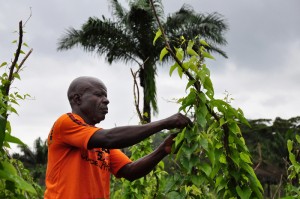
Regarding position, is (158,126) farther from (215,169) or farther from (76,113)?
(76,113)

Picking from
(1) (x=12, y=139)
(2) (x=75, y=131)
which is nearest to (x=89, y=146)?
(2) (x=75, y=131)

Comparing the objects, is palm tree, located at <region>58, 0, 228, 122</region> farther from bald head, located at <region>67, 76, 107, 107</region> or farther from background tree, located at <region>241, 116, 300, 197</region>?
bald head, located at <region>67, 76, 107, 107</region>

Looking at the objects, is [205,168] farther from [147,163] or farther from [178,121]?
[147,163]

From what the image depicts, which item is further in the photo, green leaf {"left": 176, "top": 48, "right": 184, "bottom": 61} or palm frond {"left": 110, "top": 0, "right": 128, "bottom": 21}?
palm frond {"left": 110, "top": 0, "right": 128, "bottom": 21}

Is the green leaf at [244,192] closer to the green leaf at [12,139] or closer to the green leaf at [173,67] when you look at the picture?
the green leaf at [173,67]

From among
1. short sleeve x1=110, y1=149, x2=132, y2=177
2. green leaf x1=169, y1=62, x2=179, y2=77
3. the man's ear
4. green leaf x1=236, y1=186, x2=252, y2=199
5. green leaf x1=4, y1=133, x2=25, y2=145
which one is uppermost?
the man's ear

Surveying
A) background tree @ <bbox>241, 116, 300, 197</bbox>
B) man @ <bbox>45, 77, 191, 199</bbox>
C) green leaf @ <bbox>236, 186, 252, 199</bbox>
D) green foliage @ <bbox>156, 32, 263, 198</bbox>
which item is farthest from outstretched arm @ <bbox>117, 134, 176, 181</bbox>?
background tree @ <bbox>241, 116, 300, 197</bbox>

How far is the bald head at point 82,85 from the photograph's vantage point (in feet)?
8.13

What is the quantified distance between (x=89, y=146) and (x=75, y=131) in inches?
5.1

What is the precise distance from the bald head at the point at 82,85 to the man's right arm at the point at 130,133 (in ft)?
1.41

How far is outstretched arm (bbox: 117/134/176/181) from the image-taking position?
2283 millimetres

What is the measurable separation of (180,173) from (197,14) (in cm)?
2008

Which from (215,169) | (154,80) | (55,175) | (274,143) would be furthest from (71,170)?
(274,143)

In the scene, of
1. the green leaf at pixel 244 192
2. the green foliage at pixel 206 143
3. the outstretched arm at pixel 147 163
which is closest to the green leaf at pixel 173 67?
the green foliage at pixel 206 143
